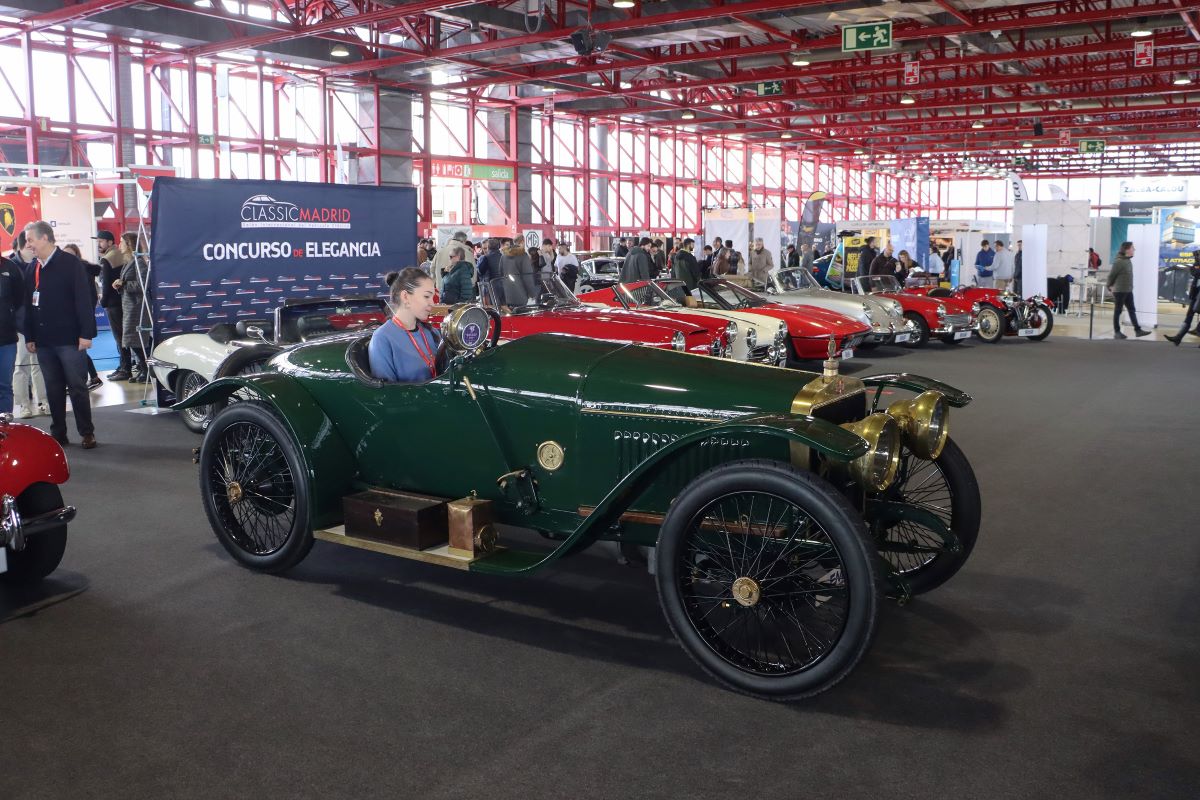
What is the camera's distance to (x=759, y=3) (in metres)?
15.3

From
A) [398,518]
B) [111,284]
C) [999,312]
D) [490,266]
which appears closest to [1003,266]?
[999,312]

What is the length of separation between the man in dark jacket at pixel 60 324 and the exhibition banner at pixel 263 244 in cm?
136

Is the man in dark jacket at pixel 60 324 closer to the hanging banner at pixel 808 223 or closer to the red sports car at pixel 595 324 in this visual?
the red sports car at pixel 595 324

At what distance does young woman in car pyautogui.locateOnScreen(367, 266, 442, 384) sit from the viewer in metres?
4.61

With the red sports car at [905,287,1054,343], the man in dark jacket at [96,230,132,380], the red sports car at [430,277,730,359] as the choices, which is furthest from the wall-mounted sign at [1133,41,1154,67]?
the man in dark jacket at [96,230,132,380]

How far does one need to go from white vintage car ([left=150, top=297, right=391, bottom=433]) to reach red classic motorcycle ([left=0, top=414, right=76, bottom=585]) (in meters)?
2.66

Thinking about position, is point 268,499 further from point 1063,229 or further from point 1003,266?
point 1063,229

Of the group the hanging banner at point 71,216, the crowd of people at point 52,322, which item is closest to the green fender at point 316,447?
the crowd of people at point 52,322

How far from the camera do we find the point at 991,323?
53.9 ft

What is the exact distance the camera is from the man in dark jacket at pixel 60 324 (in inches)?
294

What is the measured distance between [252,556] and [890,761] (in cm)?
320

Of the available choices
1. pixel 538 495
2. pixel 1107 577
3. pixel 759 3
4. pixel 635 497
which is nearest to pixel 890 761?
pixel 635 497

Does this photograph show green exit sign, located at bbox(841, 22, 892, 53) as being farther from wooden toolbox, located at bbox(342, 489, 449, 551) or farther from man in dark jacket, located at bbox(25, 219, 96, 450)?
wooden toolbox, located at bbox(342, 489, 449, 551)

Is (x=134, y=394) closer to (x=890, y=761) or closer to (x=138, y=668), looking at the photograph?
(x=138, y=668)
